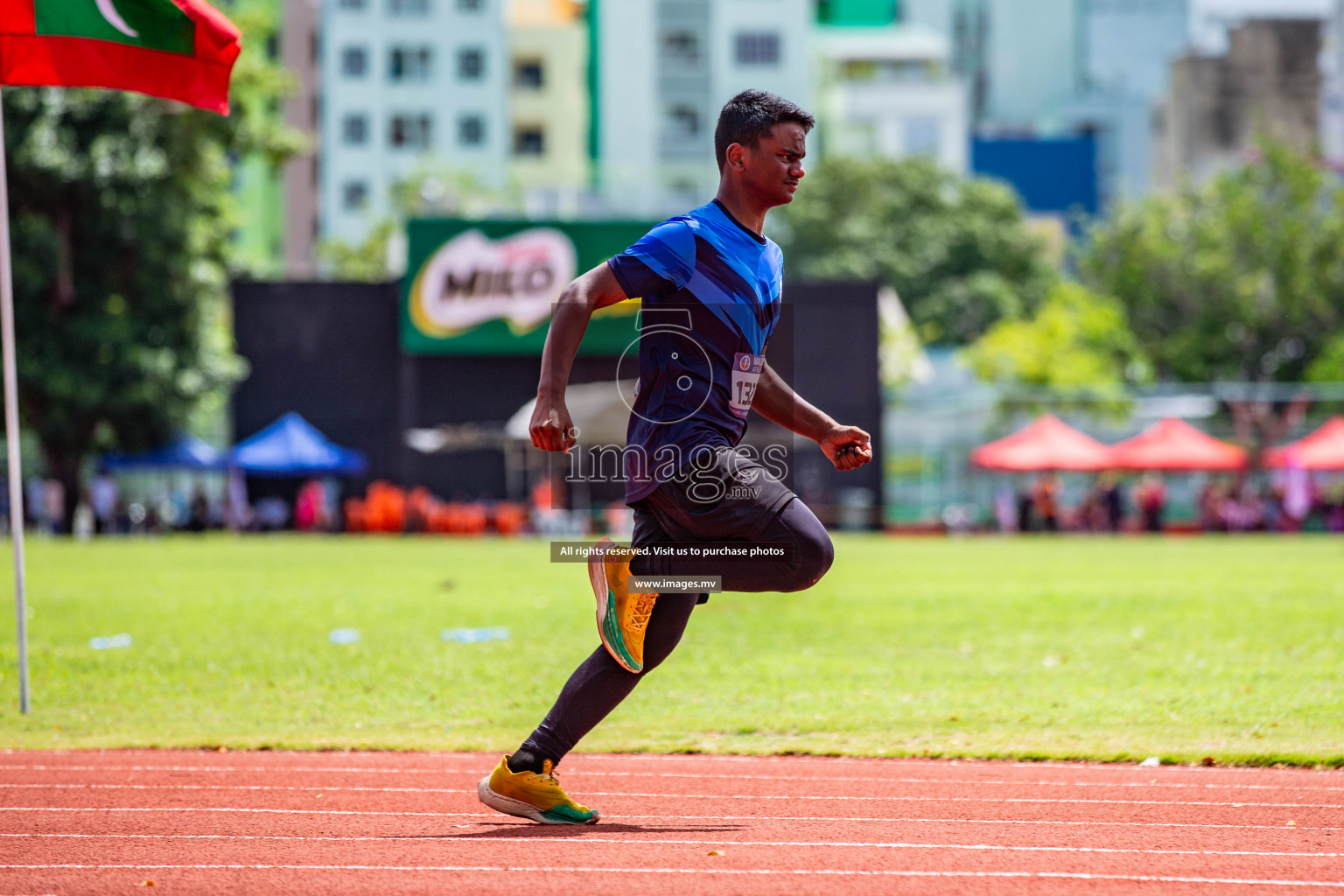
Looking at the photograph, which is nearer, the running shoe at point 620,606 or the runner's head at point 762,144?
the running shoe at point 620,606

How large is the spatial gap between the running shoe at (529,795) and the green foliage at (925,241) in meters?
67.2

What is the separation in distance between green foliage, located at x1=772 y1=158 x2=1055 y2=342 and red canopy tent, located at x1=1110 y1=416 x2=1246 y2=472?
33185 mm

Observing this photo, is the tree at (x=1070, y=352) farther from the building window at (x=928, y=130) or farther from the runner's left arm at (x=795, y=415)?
the runner's left arm at (x=795, y=415)

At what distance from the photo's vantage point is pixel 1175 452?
38312 millimetres

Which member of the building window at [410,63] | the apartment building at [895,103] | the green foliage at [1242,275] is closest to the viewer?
the green foliage at [1242,275]

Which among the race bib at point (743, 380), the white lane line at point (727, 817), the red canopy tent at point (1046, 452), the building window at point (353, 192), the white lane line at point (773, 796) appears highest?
the building window at point (353, 192)

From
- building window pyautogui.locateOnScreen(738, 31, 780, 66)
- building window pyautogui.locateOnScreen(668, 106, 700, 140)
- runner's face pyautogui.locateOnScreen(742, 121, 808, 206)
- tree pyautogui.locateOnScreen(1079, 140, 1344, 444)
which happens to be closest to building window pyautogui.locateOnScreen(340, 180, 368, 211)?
building window pyautogui.locateOnScreen(668, 106, 700, 140)

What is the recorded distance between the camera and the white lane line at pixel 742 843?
16.8 ft

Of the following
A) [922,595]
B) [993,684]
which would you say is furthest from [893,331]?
[993,684]

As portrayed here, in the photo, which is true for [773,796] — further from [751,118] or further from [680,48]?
[680,48]

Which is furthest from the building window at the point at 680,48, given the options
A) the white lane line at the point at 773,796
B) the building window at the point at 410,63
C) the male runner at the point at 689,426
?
the male runner at the point at 689,426

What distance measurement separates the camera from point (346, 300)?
41.8 metres

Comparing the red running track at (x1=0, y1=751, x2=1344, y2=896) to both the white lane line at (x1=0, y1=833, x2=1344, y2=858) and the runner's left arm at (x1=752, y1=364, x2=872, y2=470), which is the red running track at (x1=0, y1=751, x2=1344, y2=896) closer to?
the white lane line at (x1=0, y1=833, x2=1344, y2=858)

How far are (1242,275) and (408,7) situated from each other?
1938 inches
